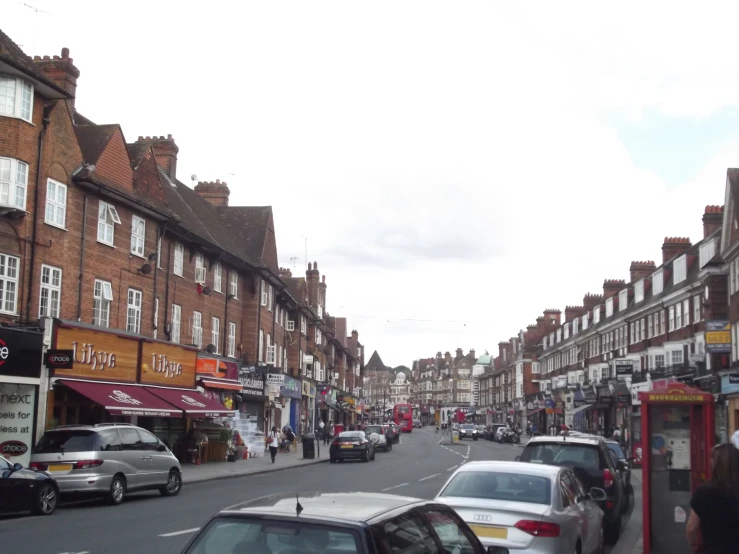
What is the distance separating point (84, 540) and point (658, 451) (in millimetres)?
9004

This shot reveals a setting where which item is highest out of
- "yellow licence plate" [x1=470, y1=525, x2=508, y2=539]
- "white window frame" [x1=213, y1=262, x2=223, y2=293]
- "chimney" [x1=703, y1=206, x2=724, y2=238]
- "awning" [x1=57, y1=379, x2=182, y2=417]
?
"chimney" [x1=703, y1=206, x2=724, y2=238]

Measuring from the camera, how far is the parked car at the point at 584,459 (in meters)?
14.2

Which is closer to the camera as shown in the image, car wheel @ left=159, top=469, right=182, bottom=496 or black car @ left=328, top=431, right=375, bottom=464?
car wheel @ left=159, top=469, right=182, bottom=496

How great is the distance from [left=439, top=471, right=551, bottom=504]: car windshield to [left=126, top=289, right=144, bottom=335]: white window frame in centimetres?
2256

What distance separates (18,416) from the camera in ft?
77.8

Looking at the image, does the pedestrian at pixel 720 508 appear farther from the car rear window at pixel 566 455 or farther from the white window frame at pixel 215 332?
the white window frame at pixel 215 332

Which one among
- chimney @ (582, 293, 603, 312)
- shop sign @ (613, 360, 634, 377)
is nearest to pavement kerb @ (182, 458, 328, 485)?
shop sign @ (613, 360, 634, 377)

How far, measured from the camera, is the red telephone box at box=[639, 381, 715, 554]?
A: 12.1m

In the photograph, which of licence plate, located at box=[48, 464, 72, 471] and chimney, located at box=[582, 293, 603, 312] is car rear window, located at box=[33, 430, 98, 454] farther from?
chimney, located at box=[582, 293, 603, 312]

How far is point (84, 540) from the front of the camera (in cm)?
1304

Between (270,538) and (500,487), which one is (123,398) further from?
(270,538)

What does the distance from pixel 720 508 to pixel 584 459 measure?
27.7 feet

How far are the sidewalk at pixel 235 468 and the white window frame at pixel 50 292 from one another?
22.1ft

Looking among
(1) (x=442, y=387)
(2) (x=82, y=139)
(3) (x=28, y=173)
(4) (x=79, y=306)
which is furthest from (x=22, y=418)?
(1) (x=442, y=387)
